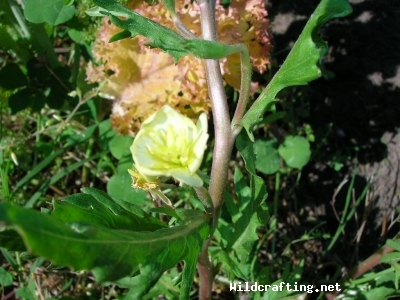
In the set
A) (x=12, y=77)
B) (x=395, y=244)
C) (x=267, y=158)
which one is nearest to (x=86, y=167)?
(x=12, y=77)

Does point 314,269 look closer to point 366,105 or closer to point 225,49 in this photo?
point 366,105

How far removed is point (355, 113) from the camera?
2.79m

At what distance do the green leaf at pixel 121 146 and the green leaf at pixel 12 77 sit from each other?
0.53 meters

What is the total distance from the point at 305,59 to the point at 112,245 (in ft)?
2.21

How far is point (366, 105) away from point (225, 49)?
1.70m

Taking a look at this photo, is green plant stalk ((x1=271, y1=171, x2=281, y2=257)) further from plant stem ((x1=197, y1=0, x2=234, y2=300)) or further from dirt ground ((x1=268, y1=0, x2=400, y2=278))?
plant stem ((x1=197, y1=0, x2=234, y2=300))

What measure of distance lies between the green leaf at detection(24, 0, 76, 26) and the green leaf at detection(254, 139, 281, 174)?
1.09 meters

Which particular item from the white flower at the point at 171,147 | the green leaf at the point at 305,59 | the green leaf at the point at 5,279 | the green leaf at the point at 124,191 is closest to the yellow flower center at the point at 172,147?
the white flower at the point at 171,147

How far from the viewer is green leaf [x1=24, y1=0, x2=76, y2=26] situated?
2215mm

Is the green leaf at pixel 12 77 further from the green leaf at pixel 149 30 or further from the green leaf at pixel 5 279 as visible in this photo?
the green leaf at pixel 149 30

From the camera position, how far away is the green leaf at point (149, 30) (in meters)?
1.44

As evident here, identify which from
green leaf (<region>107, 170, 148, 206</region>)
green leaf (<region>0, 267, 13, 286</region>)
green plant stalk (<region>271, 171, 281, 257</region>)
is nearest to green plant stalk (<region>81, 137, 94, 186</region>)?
green leaf (<region>107, 170, 148, 206</region>)

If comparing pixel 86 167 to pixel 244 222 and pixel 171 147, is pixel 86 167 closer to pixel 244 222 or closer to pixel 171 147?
pixel 244 222

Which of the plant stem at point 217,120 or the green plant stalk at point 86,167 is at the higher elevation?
the green plant stalk at point 86,167
